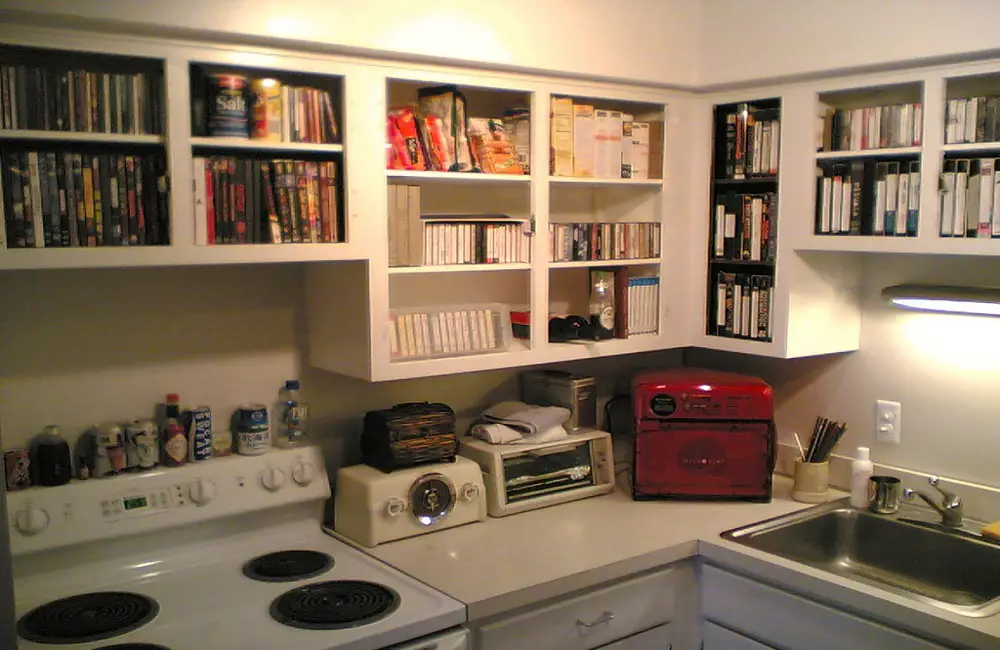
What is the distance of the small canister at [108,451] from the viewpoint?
83.4 inches

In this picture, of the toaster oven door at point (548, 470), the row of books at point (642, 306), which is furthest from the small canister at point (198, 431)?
the row of books at point (642, 306)

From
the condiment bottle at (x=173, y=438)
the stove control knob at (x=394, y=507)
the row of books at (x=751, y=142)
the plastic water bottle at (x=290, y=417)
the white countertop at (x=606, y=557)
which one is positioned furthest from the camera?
the row of books at (x=751, y=142)

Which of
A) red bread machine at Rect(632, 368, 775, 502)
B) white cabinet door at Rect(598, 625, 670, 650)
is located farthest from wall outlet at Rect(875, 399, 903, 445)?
white cabinet door at Rect(598, 625, 670, 650)

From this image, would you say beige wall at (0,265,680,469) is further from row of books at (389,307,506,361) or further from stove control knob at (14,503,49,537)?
row of books at (389,307,506,361)

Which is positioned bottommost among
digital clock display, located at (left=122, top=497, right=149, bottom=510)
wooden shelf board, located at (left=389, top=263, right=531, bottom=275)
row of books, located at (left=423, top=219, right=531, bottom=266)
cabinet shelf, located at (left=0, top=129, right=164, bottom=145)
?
digital clock display, located at (left=122, top=497, right=149, bottom=510)

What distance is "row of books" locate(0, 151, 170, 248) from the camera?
1.81 metres

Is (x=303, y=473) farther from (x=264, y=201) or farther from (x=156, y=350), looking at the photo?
(x=264, y=201)

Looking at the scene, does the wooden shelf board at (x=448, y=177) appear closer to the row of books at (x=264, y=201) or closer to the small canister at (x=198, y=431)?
the row of books at (x=264, y=201)

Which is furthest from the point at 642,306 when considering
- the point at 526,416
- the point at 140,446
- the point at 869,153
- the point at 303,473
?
the point at 140,446

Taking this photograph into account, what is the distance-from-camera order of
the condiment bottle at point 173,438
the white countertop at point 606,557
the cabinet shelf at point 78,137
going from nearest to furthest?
1. the cabinet shelf at point 78,137
2. the white countertop at point 606,557
3. the condiment bottle at point 173,438

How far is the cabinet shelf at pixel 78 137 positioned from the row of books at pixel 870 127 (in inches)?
68.3

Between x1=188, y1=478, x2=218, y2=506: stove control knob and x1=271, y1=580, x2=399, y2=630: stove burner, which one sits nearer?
x1=271, y1=580, x2=399, y2=630: stove burner

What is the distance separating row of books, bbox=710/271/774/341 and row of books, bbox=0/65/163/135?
1.67 meters

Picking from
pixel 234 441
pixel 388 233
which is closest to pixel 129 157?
pixel 388 233
